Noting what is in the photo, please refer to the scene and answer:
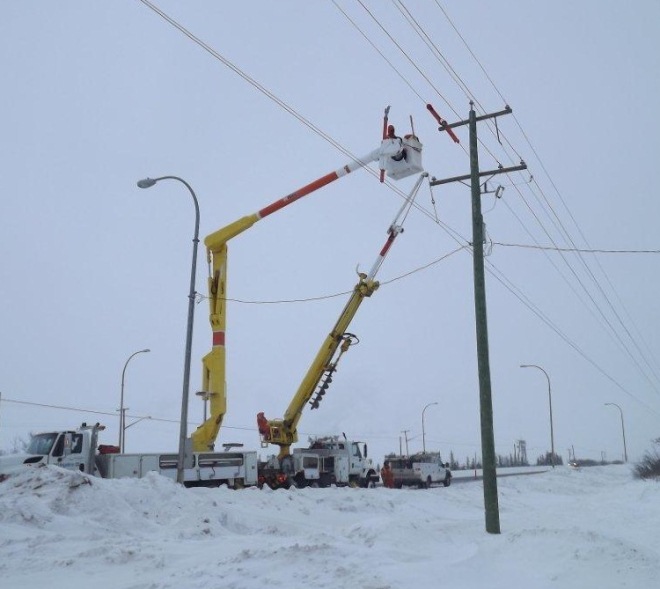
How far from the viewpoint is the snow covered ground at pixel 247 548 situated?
900 centimetres

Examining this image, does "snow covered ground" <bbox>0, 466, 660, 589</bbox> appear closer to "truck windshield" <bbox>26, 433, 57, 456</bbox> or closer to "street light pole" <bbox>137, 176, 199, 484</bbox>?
"street light pole" <bbox>137, 176, 199, 484</bbox>

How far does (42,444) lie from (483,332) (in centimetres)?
1418

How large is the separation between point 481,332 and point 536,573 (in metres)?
6.33

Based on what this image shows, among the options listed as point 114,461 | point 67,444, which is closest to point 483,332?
point 114,461

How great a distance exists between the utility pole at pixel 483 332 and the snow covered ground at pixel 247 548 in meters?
0.84

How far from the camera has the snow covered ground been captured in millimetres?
9000

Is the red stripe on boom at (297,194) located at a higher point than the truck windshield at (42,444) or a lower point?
higher

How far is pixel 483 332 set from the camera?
15.3 metres

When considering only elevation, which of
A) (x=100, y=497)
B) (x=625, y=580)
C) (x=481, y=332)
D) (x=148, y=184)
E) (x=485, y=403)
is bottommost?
(x=625, y=580)

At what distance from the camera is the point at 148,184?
814 inches

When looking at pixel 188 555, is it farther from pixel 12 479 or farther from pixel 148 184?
pixel 148 184

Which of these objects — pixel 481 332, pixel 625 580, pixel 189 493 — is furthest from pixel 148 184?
pixel 625 580

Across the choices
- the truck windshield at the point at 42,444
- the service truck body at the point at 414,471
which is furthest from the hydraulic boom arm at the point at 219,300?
the service truck body at the point at 414,471

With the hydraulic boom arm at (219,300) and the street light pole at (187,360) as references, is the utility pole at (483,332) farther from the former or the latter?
the street light pole at (187,360)
